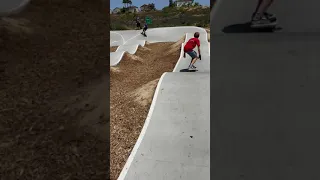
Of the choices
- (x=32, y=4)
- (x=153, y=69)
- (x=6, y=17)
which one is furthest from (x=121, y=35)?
(x=153, y=69)

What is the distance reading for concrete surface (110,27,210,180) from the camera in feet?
12.3
